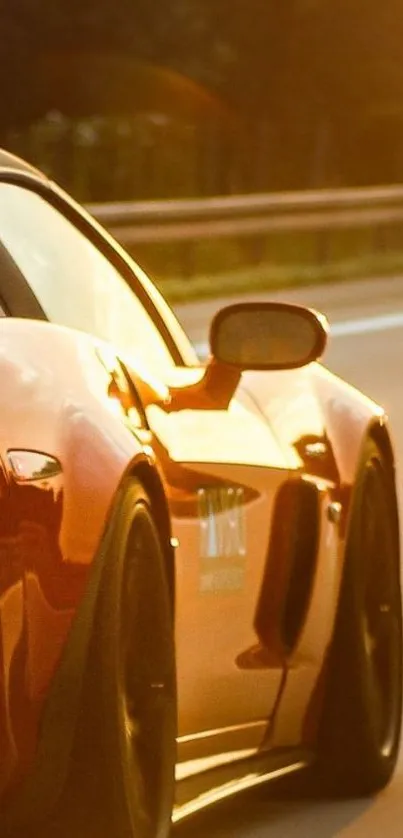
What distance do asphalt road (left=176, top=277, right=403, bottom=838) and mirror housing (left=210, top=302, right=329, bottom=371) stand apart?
826 mm

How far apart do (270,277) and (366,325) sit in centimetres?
263

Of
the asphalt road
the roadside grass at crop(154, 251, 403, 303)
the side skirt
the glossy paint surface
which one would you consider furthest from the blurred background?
the glossy paint surface

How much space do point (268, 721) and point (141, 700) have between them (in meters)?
0.97

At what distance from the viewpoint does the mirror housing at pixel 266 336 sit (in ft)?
15.9

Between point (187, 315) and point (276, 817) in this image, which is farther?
point (187, 315)

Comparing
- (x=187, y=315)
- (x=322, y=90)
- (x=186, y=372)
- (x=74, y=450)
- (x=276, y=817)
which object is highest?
(x=322, y=90)

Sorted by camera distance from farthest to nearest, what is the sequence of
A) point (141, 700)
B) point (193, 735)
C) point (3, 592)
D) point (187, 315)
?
1. point (187, 315)
2. point (193, 735)
3. point (141, 700)
4. point (3, 592)

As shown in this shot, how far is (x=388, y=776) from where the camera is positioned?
219 inches

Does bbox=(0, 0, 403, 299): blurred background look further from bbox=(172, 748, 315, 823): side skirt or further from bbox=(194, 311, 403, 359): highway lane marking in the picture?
bbox=(172, 748, 315, 823): side skirt

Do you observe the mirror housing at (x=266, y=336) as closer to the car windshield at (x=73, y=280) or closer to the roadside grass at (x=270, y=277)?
the car windshield at (x=73, y=280)

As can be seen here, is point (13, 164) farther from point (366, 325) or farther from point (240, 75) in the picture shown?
point (240, 75)

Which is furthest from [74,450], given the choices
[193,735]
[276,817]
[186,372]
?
[276,817]

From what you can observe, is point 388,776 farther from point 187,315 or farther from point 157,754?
point 187,315

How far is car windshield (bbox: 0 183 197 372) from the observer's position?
466cm
